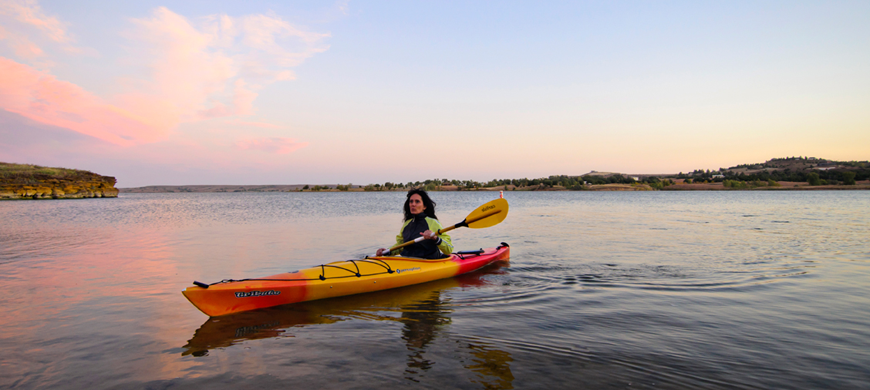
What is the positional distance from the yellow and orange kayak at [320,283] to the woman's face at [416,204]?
792 mm

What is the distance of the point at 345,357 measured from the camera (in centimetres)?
327

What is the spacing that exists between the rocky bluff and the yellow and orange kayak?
5410 centimetres

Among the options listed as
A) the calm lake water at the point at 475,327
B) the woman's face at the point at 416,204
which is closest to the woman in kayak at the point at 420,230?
the woman's face at the point at 416,204

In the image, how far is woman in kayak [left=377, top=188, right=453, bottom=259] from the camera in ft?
21.1

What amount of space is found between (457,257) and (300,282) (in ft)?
9.95

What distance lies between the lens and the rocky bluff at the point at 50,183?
133 feet

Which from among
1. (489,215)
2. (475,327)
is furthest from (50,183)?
(475,327)

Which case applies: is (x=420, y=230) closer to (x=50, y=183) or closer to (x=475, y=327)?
(x=475, y=327)

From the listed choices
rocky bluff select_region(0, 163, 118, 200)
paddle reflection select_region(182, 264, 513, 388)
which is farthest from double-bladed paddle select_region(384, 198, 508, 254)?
rocky bluff select_region(0, 163, 118, 200)

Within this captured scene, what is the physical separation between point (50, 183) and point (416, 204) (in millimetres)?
57886

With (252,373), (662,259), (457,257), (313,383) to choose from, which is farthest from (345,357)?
(662,259)

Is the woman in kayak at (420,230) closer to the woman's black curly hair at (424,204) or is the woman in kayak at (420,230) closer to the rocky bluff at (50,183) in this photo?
the woman's black curly hair at (424,204)

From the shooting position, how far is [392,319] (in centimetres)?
441

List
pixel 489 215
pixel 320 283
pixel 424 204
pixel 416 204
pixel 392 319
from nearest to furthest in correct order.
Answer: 1. pixel 392 319
2. pixel 320 283
3. pixel 416 204
4. pixel 424 204
5. pixel 489 215
